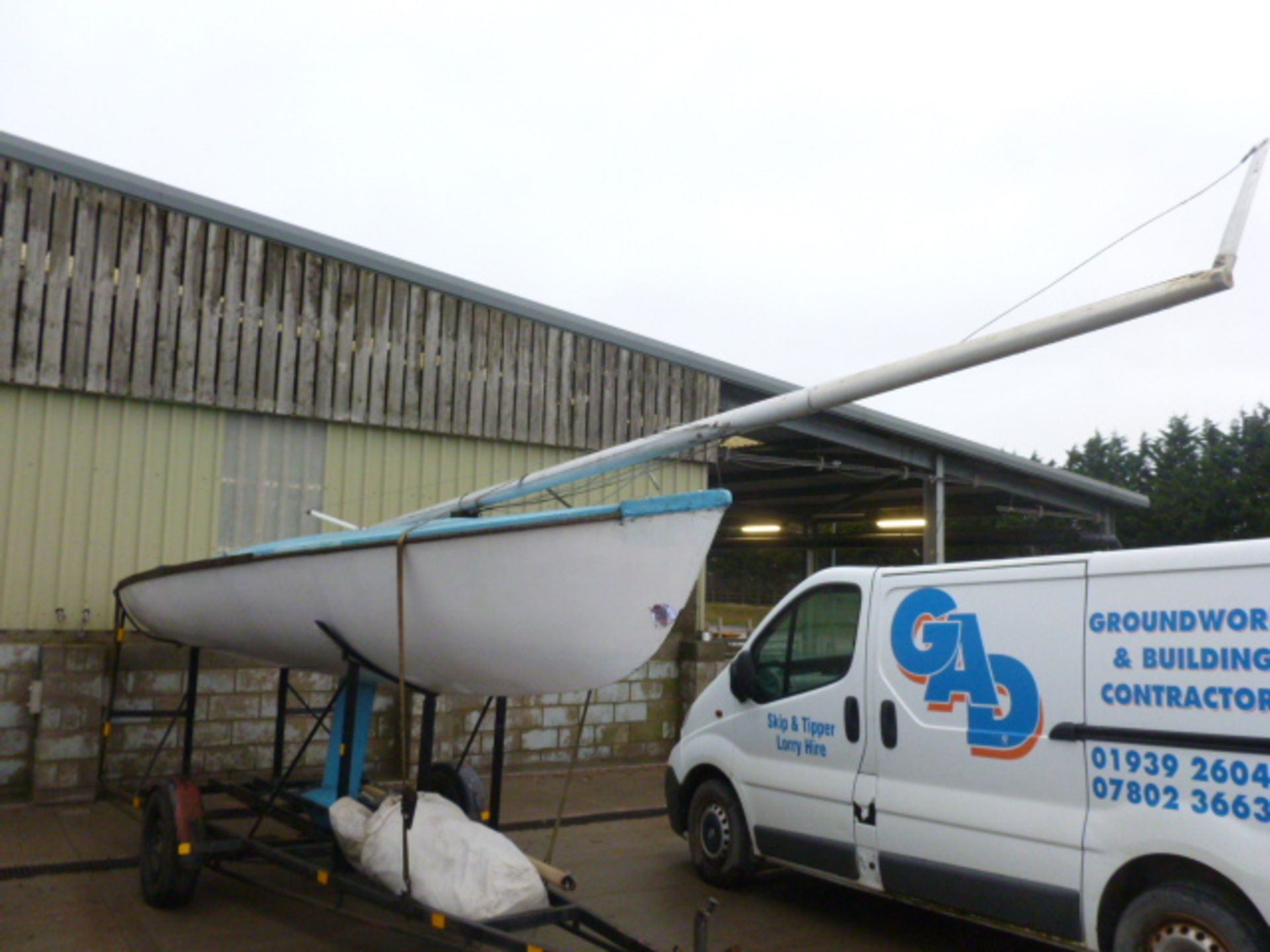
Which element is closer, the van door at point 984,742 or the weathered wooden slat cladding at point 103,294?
the van door at point 984,742

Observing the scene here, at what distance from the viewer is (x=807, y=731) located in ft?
21.6

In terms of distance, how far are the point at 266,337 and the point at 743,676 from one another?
5.92 metres

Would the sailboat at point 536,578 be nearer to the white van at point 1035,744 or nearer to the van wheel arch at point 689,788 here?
the white van at point 1035,744

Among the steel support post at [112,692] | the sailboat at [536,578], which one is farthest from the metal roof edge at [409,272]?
the sailboat at [536,578]

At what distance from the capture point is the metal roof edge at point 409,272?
9383 mm

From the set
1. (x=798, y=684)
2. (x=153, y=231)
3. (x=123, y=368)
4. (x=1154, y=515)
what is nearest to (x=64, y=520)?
(x=123, y=368)

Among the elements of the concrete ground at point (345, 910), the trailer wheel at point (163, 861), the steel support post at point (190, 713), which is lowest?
the concrete ground at point (345, 910)

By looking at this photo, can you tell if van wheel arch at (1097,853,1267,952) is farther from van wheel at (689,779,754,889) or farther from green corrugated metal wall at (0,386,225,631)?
green corrugated metal wall at (0,386,225,631)

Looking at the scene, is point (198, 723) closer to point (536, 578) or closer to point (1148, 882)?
point (536, 578)

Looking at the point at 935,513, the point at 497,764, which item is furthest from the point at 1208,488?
the point at 497,764

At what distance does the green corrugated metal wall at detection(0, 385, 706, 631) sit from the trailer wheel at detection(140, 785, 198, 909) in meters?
3.48

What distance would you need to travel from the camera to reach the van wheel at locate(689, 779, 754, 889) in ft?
23.0

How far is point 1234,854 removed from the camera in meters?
4.35

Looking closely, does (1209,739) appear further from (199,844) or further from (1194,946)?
(199,844)
